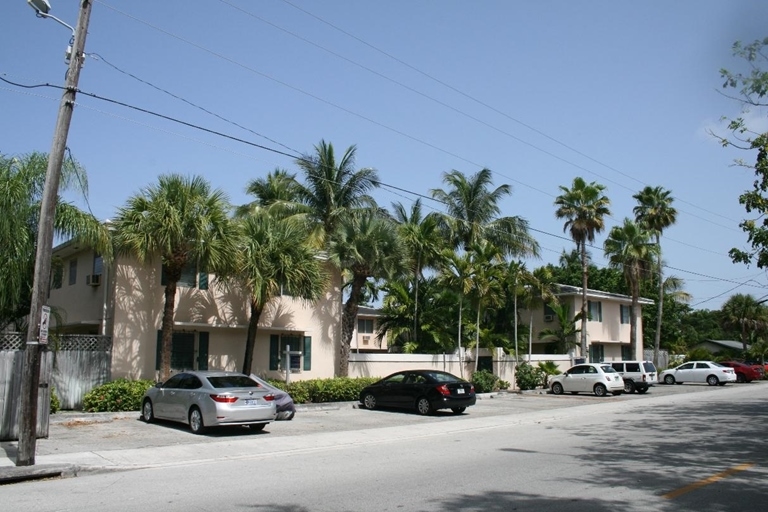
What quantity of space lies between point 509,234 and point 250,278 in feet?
65.3

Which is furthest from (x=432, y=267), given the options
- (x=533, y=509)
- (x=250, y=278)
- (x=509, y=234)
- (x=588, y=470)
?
→ (x=533, y=509)

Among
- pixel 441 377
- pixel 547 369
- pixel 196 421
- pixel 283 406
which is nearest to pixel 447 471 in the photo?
pixel 196 421

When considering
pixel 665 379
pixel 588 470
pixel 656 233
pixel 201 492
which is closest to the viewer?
pixel 201 492

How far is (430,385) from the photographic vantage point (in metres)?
21.8

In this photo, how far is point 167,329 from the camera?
68.1 ft

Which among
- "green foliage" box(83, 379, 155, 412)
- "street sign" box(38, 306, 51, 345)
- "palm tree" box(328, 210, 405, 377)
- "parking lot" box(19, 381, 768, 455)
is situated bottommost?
"parking lot" box(19, 381, 768, 455)

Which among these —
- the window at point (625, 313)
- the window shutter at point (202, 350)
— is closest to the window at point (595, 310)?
the window at point (625, 313)

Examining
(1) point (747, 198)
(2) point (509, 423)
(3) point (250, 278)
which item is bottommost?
(2) point (509, 423)

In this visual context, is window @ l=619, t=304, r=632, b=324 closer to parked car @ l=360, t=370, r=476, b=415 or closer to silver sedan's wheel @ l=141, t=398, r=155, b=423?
parked car @ l=360, t=370, r=476, b=415

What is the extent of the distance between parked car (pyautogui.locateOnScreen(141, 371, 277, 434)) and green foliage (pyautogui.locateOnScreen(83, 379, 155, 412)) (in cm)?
254

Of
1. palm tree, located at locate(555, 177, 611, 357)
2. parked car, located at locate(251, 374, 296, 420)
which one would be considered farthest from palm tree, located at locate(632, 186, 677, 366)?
parked car, located at locate(251, 374, 296, 420)

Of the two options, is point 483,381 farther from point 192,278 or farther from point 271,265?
point 192,278

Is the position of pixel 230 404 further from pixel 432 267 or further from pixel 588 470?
pixel 432 267

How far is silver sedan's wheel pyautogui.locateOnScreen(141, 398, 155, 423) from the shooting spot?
18.0m
